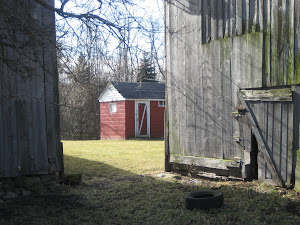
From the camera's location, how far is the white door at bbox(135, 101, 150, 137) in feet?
72.9

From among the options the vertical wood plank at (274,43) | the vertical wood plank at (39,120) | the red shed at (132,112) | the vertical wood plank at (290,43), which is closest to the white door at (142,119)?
the red shed at (132,112)

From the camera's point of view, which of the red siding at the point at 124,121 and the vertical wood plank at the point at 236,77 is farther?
the red siding at the point at 124,121

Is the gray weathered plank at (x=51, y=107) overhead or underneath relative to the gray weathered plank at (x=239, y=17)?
underneath

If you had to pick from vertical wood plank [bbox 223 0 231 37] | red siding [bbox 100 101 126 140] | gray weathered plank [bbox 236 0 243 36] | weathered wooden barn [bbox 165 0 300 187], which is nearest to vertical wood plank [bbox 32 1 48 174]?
weathered wooden barn [bbox 165 0 300 187]

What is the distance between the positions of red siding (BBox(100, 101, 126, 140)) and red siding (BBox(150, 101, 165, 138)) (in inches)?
78.7

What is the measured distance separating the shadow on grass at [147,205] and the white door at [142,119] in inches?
560

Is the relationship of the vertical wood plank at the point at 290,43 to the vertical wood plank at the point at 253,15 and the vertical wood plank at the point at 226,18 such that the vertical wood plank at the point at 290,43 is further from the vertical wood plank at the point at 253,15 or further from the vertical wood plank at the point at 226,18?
the vertical wood plank at the point at 226,18

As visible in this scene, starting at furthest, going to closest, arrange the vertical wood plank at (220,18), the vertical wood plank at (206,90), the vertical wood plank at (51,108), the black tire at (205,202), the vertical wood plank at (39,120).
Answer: the vertical wood plank at (206,90) → the vertical wood plank at (220,18) → the vertical wood plank at (51,108) → the vertical wood plank at (39,120) → the black tire at (205,202)

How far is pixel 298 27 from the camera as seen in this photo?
604 cm

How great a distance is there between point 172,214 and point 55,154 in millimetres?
3071

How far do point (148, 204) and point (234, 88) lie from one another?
10.2 feet

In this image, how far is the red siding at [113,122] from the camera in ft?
72.1

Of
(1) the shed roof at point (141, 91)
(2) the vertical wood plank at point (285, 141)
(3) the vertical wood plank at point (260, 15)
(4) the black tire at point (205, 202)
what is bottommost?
(4) the black tire at point (205, 202)

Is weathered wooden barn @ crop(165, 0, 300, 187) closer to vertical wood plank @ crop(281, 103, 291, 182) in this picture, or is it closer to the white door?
vertical wood plank @ crop(281, 103, 291, 182)
